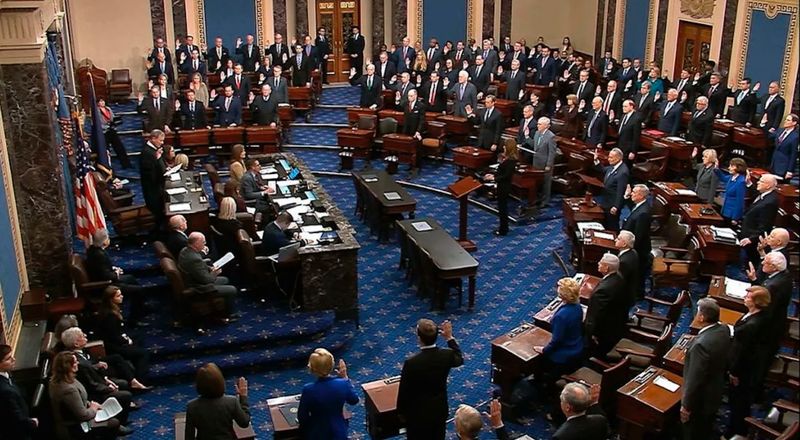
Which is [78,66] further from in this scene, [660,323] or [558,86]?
[660,323]

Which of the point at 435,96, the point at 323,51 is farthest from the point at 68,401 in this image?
the point at 323,51

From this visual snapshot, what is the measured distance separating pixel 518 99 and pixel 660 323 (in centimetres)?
994

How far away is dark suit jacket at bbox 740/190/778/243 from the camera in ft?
32.8

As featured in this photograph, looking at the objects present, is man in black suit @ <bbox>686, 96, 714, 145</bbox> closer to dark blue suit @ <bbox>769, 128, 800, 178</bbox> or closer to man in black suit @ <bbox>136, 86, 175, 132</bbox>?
dark blue suit @ <bbox>769, 128, 800, 178</bbox>

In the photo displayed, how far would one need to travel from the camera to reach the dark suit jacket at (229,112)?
1591cm

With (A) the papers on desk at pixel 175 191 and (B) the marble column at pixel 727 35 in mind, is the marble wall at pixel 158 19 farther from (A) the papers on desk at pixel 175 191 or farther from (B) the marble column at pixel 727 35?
(B) the marble column at pixel 727 35

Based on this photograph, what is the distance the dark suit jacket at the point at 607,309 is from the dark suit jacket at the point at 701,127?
740 cm

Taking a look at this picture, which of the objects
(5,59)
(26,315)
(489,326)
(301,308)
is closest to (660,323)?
(489,326)

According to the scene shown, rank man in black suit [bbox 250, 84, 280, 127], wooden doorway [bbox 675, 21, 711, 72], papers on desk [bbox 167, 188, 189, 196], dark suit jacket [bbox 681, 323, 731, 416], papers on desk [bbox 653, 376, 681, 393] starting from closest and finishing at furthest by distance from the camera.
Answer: dark suit jacket [bbox 681, 323, 731, 416], papers on desk [bbox 653, 376, 681, 393], papers on desk [bbox 167, 188, 189, 196], man in black suit [bbox 250, 84, 280, 127], wooden doorway [bbox 675, 21, 711, 72]

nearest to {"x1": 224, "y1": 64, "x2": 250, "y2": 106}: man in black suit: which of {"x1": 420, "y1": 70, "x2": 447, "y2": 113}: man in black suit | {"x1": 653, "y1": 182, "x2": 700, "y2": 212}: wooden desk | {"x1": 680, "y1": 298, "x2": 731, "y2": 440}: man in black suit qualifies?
{"x1": 420, "y1": 70, "x2": 447, "y2": 113}: man in black suit

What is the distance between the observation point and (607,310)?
7.84 meters

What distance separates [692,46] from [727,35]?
1.33 meters

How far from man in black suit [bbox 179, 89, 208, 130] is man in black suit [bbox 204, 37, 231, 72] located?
3.97 meters

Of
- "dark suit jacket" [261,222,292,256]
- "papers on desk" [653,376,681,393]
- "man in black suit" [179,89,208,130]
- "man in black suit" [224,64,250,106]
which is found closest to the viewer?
"papers on desk" [653,376,681,393]
